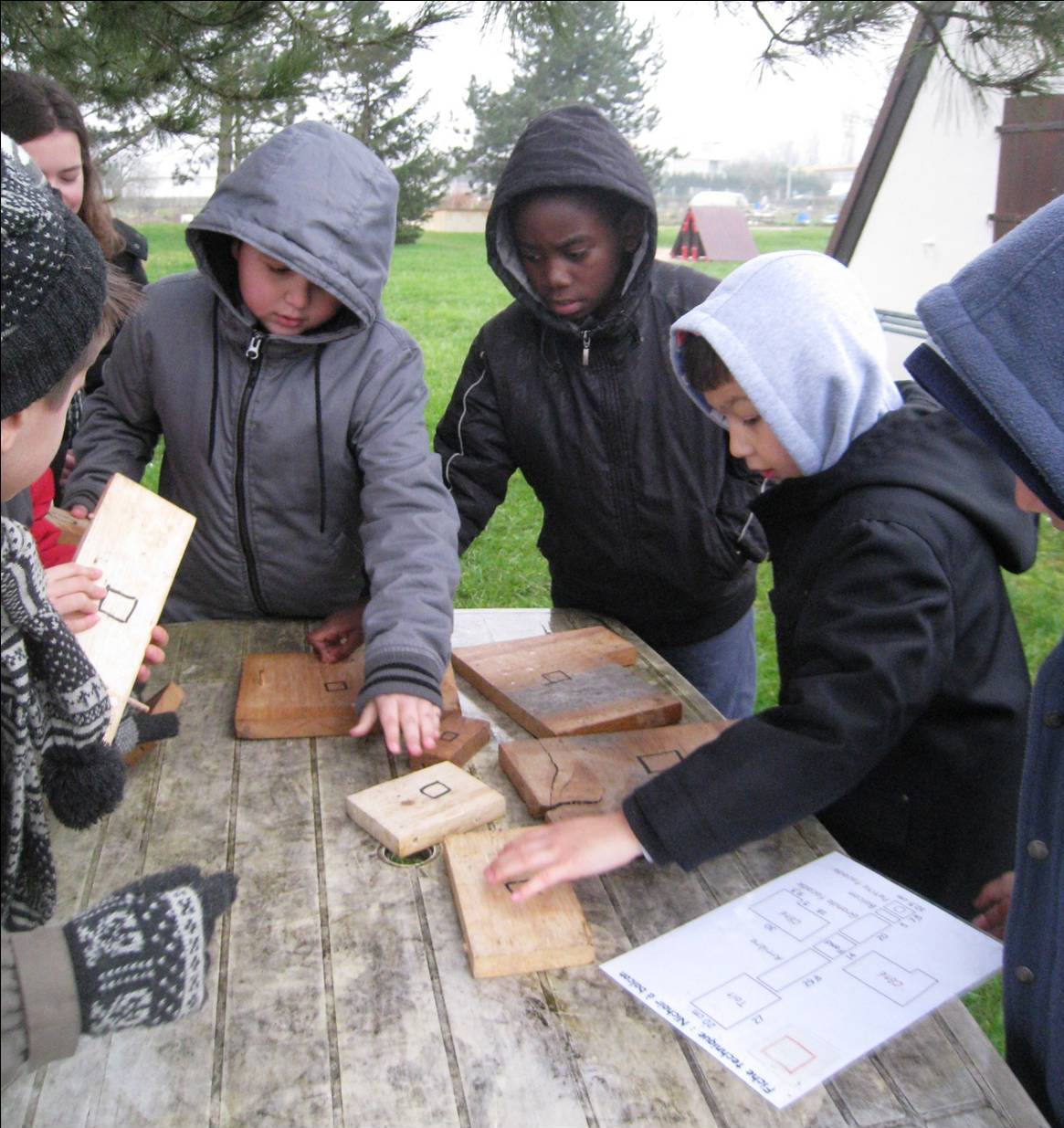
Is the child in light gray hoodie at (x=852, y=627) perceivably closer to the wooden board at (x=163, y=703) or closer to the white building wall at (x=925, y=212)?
the wooden board at (x=163, y=703)

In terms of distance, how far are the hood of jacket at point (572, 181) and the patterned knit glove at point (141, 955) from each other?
1.66 meters

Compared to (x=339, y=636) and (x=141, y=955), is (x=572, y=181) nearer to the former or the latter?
(x=339, y=636)

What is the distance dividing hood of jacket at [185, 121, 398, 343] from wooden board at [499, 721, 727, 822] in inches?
34.8

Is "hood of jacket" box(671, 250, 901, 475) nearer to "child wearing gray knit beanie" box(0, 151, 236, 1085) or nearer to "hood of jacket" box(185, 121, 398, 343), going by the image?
"hood of jacket" box(185, 121, 398, 343)

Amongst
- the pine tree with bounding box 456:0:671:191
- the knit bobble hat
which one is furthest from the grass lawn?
the pine tree with bounding box 456:0:671:191

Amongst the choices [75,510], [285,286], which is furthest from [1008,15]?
[75,510]

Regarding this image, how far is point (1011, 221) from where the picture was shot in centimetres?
808

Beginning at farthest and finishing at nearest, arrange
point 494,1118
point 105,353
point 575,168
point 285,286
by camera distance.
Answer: point 105,353
point 575,168
point 285,286
point 494,1118

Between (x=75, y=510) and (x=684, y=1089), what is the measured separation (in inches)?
58.8

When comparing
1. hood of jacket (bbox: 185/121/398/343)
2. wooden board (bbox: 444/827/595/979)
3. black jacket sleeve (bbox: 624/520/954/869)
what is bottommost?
wooden board (bbox: 444/827/595/979)

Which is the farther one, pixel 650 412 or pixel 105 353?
pixel 105 353

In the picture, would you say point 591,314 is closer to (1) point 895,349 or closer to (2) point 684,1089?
(2) point 684,1089

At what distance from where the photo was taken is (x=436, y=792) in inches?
61.9

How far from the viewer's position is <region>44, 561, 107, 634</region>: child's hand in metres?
1.51
